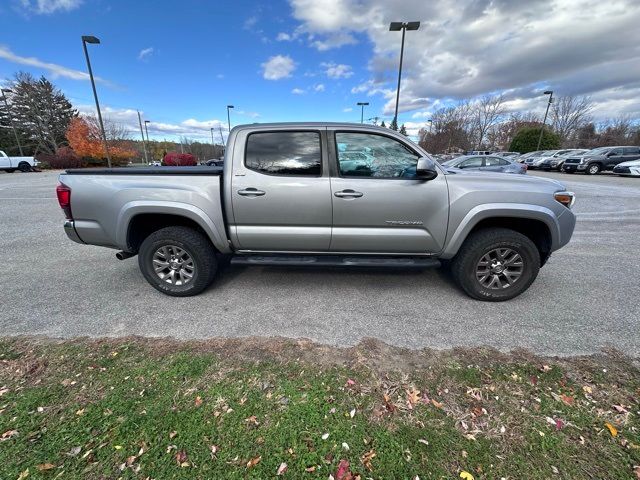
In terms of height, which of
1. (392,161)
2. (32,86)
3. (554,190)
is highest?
(32,86)

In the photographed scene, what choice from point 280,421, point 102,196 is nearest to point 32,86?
point 102,196

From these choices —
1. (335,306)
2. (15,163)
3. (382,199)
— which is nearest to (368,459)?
(335,306)

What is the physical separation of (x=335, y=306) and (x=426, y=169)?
172cm

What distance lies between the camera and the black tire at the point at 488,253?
328 cm

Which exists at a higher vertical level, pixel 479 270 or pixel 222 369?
pixel 479 270

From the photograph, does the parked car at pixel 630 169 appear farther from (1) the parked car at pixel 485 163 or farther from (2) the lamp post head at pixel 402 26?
(2) the lamp post head at pixel 402 26

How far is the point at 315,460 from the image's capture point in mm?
1698

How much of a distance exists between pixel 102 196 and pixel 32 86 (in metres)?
64.3

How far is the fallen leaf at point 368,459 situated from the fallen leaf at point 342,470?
95mm

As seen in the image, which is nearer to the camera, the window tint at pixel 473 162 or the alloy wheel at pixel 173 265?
→ the alloy wheel at pixel 173 265

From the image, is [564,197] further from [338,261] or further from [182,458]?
[182,458]

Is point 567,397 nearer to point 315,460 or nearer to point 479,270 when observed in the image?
point 479,270

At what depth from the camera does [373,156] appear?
3.31m

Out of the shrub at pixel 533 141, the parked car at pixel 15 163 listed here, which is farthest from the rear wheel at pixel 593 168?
the parked car at pixel 15 163
